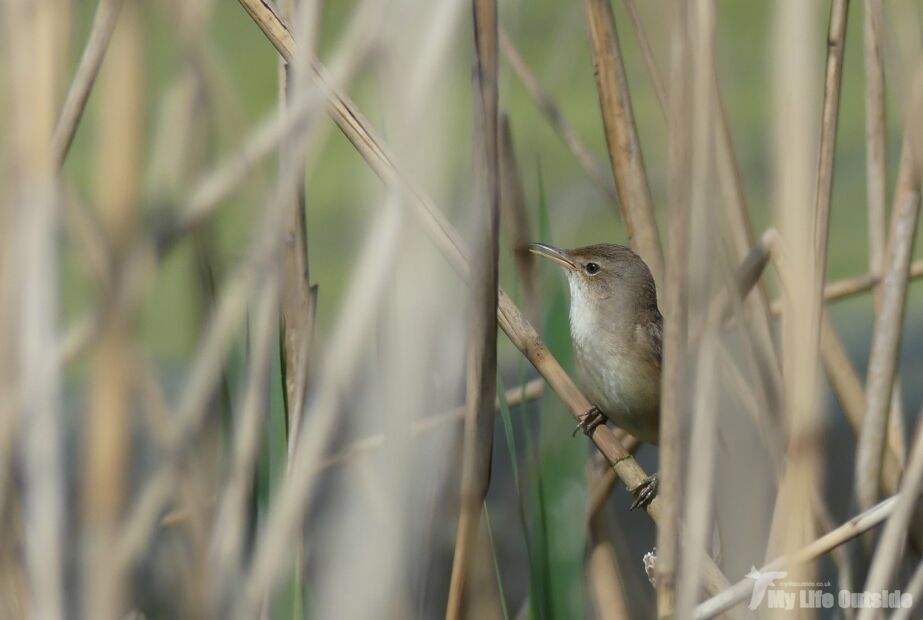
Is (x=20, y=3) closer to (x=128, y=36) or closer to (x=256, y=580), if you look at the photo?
(x=128, y=36)

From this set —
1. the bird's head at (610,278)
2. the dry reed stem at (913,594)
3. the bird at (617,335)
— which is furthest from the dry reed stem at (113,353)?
the bird's head at (610,278)

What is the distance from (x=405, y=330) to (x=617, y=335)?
1.05m

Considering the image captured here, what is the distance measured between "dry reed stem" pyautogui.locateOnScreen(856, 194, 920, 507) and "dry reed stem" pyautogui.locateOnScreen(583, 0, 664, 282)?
32 centimetres

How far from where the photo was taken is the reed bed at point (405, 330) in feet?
3.03

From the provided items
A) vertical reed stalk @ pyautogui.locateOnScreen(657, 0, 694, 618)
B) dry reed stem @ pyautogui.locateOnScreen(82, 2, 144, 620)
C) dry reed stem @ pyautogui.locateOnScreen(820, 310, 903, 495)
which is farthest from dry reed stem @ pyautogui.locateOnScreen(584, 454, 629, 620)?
dry reed stem @ pyautogui.locateOnScreen(82, 2, 144, 620)

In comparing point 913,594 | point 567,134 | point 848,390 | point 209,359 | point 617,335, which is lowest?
point 913,594

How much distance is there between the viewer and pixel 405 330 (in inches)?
35.7

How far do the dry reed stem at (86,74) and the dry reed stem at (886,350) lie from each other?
38.0 inches

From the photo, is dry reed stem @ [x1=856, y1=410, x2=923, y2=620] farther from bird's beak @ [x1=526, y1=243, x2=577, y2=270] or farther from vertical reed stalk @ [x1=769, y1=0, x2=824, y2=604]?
bird's beak @ [x1=526, y1=243, x2=577, y2=270]

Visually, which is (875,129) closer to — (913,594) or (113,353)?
(913,594)

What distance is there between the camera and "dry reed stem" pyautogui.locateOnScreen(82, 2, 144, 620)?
3.01 ft

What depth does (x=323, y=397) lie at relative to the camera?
1.01m

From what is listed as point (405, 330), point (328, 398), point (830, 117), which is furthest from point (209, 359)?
point (830, 117)

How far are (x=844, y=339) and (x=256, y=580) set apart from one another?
2.92 m
